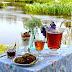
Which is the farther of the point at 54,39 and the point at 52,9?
the point at 52,9

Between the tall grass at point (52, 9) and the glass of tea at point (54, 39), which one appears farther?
the tall grass at point (52, 9)

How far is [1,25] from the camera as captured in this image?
6012 millimetres

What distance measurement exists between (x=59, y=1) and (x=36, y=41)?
6.79 m

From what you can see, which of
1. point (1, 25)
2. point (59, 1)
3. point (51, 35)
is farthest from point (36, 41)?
point (59, 1)

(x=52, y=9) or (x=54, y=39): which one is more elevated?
(x=54, y=39)

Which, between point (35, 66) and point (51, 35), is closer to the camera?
point (35, 66)

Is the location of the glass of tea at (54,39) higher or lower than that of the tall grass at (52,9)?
higher

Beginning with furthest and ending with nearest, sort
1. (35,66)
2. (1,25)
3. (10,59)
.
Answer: (1,25) < (10,59) < (35,66)

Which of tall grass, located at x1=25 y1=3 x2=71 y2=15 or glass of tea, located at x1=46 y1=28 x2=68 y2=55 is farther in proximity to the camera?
tall grass, located at x1=25 y1=3 x2=71 y2=15

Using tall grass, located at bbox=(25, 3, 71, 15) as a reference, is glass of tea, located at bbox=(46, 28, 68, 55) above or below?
above

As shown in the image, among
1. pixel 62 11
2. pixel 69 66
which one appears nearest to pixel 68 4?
pixel 62 11

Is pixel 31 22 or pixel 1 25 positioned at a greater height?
pixel 31 22

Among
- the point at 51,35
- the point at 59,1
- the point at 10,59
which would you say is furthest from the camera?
the point at 59,1

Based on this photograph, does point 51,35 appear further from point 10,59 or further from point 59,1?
point 59,1
